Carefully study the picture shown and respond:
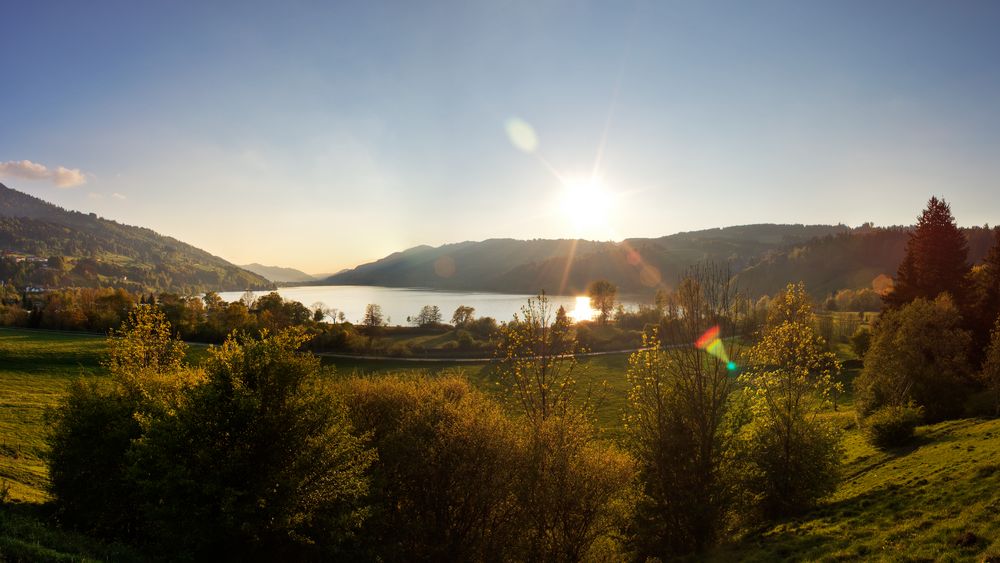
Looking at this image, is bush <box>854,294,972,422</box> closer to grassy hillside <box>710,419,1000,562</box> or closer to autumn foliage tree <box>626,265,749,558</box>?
grassy hillside <box>710,419,1000,562</box>

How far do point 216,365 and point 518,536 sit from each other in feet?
53.2

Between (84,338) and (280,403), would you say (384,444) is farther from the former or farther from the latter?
(84,338)

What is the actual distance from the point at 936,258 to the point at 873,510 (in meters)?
42.7

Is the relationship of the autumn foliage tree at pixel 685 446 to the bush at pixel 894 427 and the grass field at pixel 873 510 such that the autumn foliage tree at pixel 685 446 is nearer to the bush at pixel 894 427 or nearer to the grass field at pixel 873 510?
the grass field at pixel 873 510

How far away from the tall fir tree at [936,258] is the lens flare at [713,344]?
39.1m

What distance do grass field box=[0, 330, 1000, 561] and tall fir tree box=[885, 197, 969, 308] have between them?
23.4m

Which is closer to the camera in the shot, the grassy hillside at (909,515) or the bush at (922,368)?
the grassy hillside at (909,515)

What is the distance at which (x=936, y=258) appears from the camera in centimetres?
4872

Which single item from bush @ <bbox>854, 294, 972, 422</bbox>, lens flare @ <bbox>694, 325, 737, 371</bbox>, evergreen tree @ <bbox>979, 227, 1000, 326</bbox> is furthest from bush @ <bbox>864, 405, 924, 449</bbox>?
A: evergreen tree @ <bbox>979, 227, 1000, 326</bbox>

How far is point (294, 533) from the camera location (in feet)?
64.2

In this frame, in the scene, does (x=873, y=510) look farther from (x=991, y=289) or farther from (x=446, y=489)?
(x=991, y=289)

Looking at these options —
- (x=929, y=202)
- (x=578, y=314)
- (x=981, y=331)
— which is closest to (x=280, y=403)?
(x=981, y=331)

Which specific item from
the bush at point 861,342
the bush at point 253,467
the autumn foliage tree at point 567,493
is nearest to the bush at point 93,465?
the bush at point 253,467

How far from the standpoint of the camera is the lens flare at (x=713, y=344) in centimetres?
2203
